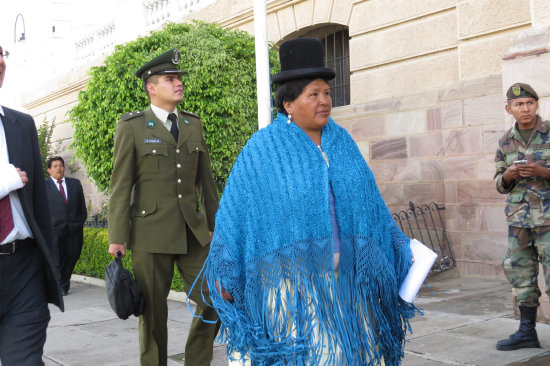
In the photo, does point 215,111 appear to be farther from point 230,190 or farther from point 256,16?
point 230,190

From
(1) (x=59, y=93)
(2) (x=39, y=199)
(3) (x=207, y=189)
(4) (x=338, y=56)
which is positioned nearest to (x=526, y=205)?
(3) (x=207, y=189)

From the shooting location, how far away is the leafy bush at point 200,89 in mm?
8422

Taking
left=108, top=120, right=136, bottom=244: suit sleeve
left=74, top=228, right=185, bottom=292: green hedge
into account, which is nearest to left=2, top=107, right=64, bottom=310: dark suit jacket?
left=108, top=120, right=136, bottom=244: suit sleeve

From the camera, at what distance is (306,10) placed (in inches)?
420

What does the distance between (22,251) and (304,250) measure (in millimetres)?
1542

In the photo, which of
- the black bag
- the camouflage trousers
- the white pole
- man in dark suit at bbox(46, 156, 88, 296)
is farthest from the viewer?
man in dark suit at bbox(46, 156, 88, 296)

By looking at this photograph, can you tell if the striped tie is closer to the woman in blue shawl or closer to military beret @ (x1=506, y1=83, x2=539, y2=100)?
the woman in blue shawl

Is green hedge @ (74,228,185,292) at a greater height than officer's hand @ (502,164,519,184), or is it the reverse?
officer's hand @ (502,164,519,184)

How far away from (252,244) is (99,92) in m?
6.97

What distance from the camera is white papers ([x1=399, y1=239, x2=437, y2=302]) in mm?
2881

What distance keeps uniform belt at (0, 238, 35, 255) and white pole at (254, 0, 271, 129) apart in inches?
102

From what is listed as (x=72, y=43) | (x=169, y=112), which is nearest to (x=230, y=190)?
(x=169, y=112)

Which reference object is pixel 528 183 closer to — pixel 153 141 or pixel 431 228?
pixel 153 141

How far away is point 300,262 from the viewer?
2721 millimetres
